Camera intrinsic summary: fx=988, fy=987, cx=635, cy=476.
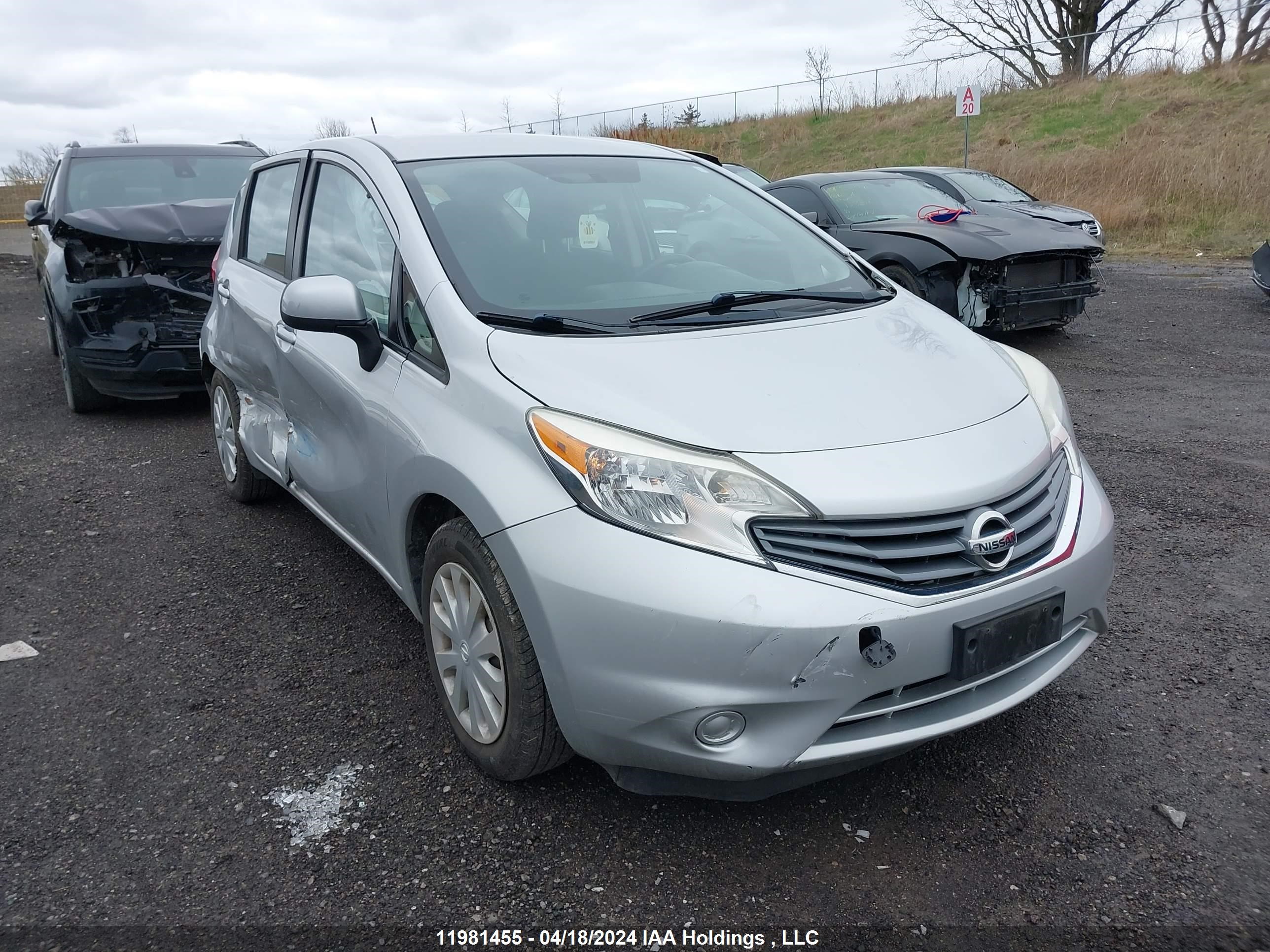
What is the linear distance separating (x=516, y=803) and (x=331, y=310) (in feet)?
4.82

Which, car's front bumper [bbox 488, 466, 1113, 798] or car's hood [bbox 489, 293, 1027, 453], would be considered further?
car's hood [bbox 489, 293, 1027, 453]

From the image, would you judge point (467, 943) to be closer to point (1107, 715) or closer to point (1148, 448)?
point (1107, 715)

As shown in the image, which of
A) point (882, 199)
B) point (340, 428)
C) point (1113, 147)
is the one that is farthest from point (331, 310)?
point (1113, 147)

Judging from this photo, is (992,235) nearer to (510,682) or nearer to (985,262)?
(985,262)

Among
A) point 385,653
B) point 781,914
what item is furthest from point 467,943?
point 385,653

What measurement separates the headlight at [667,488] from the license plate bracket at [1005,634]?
0.46 metres

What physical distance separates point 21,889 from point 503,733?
3.77ft

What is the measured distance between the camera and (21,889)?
228 cm

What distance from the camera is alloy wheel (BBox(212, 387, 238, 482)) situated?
4.75m

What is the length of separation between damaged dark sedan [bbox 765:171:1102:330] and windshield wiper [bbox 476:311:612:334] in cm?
481

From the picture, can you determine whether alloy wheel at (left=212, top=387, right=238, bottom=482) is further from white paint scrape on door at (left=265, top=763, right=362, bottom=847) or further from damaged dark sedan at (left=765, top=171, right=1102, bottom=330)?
damaged dark sedan at (left=765, top=171, right=1102, bottom=330)

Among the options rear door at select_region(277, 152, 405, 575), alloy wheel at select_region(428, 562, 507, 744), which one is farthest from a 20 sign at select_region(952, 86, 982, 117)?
alloy wheel at select_region(428, 562, 507, 744)

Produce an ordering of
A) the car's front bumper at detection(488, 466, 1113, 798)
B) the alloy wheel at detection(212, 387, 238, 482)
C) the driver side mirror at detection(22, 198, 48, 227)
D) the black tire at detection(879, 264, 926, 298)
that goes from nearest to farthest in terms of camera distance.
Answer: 1. the car's front bumper at detection(488, 466, 1113, 798)
2. the alloy wheel at detection(212, 387, 238, 482)
3. the driver side mirror at detection(22, 198, 48, 227)
4. the black tire at detection(879, 264, 926, 298)

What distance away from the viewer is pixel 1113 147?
19.8m
